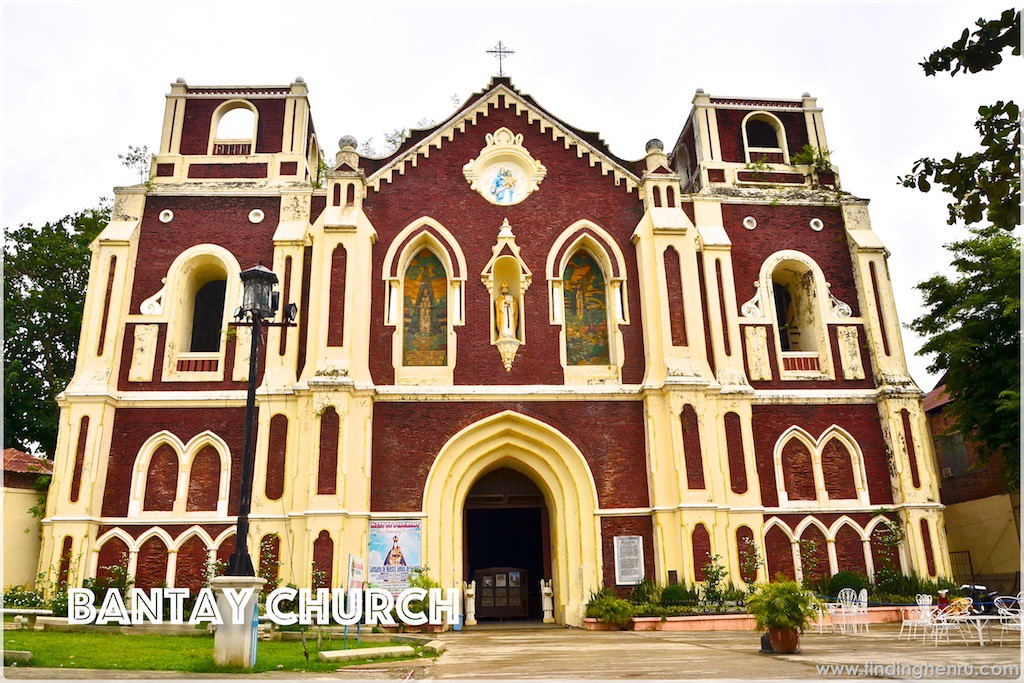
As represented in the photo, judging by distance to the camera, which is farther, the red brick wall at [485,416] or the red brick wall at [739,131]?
the red brick wall at [739,131]

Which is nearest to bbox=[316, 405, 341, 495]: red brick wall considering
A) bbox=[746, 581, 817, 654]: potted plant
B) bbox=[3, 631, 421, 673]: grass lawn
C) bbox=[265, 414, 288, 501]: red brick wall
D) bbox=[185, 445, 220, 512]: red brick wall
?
bbox=[265, 414, 288, 501]: red brick wall

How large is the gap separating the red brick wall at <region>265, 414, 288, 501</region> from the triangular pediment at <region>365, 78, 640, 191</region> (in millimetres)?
7162

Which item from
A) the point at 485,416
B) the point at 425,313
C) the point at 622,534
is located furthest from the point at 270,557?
the point at 622,534

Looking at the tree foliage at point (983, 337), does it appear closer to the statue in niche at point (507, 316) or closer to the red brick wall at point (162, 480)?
the statue in niche at point (507, 316)

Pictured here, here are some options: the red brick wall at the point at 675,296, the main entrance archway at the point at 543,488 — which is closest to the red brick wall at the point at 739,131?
the red brick wall at the point at 675,296

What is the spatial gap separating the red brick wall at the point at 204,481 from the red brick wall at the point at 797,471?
46.2 feet

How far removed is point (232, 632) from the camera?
9125mm

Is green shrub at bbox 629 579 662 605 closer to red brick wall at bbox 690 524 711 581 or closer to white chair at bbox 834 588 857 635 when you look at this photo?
red brick wall at bbox 690 524 711 581

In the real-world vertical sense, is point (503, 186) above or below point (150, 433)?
above

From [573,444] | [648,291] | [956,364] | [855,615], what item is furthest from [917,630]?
[648,291]

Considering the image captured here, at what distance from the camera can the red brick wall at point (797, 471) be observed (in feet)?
66.0

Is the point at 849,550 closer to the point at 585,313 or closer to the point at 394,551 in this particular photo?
the point at 585,313

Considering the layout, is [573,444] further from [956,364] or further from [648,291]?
[956,364]

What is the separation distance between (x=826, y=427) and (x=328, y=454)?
12483mm
